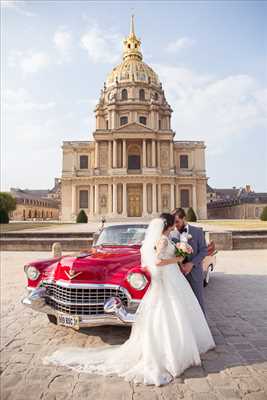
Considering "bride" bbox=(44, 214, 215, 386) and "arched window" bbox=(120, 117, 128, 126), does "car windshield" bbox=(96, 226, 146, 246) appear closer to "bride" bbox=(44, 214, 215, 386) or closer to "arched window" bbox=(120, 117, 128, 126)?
"bride" bbox=(44, 214, 215, 386)

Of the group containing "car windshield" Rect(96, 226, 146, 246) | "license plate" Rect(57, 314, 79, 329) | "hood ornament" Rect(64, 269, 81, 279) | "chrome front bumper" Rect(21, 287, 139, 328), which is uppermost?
"car windshield" Rect(96, 226, 146, 246)

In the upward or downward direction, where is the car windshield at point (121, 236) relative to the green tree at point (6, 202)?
downward

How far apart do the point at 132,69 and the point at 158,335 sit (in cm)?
6035

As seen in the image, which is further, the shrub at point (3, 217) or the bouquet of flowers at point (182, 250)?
the shrub at point (3, 217)

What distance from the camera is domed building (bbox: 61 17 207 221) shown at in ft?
154

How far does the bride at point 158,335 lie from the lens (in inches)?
121

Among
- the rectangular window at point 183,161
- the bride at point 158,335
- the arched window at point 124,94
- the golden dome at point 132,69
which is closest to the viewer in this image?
the bride at point 158,335

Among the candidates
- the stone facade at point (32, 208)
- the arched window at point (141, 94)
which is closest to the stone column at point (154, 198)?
the arched window at point (141, 94)

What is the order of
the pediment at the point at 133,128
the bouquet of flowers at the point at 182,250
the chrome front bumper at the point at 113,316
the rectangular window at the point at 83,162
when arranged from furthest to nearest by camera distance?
the rectangular window at the point at 83,162 < the pediment at the point at 133,128 < the chrome front bumper at the point at 113,316 < the bouquet of flowers at the point at 182,250

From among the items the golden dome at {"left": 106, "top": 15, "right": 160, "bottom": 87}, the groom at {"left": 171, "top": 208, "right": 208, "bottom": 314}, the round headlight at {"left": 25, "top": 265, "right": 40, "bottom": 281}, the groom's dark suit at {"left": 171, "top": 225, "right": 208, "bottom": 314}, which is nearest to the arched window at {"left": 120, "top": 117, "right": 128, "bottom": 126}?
the golden dome at {"left": 106, "top": 15, "right": 160, "bottom": 87}

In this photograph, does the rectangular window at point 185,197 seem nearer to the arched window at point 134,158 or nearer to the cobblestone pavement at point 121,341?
the arched window at point 134,158

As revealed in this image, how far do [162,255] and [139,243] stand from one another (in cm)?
A: 203

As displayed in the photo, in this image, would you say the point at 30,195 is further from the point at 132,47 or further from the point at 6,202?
the point at 6,202

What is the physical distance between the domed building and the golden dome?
290 cm
